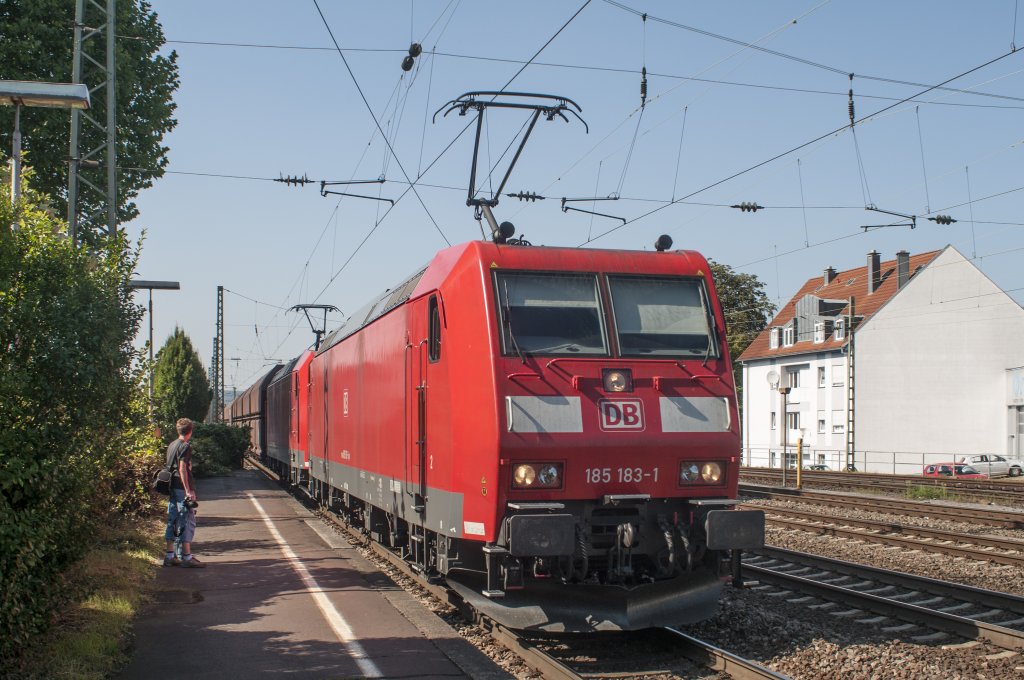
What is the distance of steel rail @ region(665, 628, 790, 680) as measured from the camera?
684 cm

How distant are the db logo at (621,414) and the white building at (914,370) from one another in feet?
116

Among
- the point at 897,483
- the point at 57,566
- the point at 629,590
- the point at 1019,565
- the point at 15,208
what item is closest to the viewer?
the point at 57,566

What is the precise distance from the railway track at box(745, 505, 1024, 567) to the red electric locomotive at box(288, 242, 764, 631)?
6767 millimetres

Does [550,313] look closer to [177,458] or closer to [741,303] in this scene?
[177,458]

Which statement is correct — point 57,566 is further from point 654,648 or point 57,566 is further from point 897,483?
point 897,483

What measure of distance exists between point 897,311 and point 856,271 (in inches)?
327

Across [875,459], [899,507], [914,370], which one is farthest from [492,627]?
[914,370]

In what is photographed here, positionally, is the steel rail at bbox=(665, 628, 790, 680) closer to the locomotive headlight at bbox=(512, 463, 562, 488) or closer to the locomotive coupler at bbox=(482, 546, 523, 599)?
the locomotive coupler at bbox=(482, 546, 523, 599)

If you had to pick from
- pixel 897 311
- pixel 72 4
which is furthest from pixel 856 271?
pixel 72 4

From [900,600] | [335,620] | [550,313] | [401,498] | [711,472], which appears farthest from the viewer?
[401,498]

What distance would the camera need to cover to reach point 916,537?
1548 cm

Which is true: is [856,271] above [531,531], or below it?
above

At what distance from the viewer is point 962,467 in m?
37.9

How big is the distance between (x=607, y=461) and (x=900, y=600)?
4.33 m
